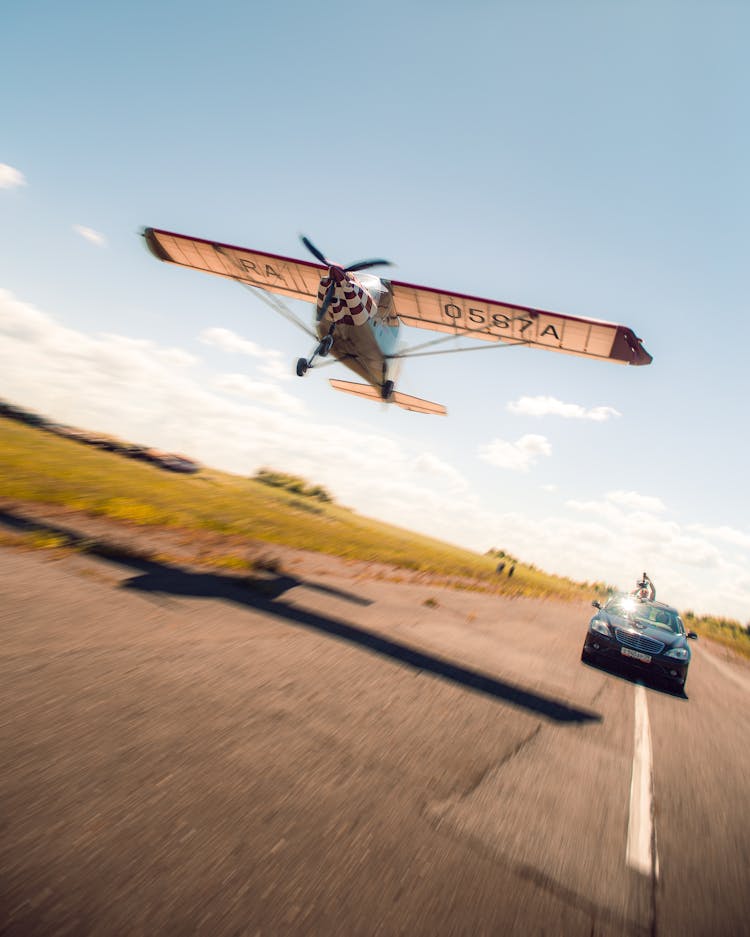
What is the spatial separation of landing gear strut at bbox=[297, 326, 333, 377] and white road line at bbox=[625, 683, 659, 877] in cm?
1160

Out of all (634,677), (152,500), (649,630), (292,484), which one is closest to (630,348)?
(649,630)

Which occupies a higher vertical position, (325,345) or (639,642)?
(325,345)

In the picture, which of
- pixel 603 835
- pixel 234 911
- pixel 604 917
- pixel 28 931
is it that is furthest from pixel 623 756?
pixel 28 931

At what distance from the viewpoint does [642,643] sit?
8305mm

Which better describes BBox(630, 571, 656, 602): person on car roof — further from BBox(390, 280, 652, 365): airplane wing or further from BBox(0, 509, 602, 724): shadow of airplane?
BBox(0, 509, 602, 724): shadow of airplane

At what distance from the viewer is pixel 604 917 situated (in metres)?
→ 2.25

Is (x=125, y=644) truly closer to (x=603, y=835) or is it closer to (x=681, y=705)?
(x=603, y=835)

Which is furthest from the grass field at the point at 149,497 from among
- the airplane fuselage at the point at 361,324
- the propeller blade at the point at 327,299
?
the propeller blade at the point at 327,299

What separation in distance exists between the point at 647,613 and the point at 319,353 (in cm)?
1093

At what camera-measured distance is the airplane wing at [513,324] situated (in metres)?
12.2

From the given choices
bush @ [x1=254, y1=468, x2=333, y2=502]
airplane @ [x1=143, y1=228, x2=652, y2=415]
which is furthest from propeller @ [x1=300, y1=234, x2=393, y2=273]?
bush @ [x1=254, y1=468, x2=333, y2=502]

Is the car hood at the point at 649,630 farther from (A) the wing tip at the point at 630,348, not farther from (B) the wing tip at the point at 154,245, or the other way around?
(B) the wing tip at the point at 154,245

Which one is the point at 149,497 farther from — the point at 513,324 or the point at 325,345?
the point at 513,324

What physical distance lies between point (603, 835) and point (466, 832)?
111 centimetres
